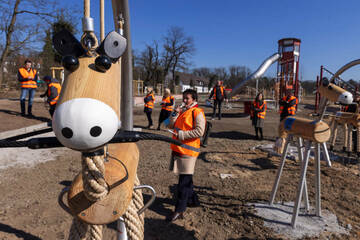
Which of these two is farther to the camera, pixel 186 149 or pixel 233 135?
pixel 233 135

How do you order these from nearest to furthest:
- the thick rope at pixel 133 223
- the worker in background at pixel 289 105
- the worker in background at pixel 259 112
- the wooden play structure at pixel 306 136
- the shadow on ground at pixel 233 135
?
1. the thick rope at pixel 133 223
2. the wooden play structure at pixel 306 136
3. the worker in background at pixel 289 105
4. the worker in background at pixel 259 112
5. the shadow on ground at pixel 233 135

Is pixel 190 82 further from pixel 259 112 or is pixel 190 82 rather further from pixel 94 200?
pixel 94 200

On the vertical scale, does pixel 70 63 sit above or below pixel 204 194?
above

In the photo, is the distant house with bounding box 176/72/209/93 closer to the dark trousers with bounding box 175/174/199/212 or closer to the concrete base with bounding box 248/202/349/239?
the concrete base with bounding box 248/202/349/239

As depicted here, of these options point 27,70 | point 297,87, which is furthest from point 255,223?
point 297,87

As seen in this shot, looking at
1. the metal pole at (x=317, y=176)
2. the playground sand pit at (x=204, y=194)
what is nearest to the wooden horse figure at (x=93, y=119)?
the playground sand pit at (x=204, y=194)

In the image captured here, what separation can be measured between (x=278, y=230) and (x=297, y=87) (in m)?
17.4

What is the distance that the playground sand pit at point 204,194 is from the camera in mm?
2582

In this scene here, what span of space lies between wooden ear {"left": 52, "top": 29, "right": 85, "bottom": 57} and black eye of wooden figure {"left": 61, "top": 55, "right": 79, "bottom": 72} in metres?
0.07

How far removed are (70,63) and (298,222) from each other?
10.1ft

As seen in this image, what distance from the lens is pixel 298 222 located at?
9.08 ft

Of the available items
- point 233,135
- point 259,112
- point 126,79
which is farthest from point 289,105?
point 126,79

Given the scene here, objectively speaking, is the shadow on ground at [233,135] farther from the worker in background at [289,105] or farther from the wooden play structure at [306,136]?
the wooden play structure at [306,136]

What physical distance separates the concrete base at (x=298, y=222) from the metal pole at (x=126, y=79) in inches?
93.2
